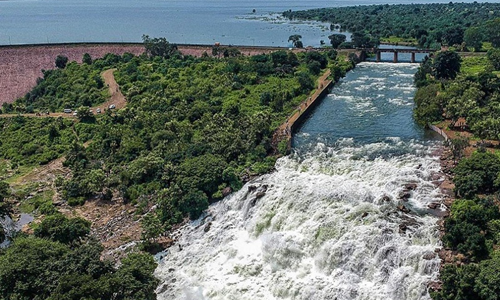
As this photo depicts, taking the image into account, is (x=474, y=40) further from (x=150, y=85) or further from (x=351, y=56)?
(x=150, y=85)

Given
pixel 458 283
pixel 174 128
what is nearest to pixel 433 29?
pixel 174 128

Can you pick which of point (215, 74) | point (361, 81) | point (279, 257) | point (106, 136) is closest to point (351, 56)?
point (361, 81)

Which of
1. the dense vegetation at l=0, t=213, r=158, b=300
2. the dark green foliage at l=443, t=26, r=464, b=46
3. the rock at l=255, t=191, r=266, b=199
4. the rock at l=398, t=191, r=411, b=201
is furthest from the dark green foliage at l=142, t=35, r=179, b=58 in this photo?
the dense vegetation at l=0, t=213, r=158, b=300

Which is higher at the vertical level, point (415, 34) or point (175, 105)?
point (415, 34)

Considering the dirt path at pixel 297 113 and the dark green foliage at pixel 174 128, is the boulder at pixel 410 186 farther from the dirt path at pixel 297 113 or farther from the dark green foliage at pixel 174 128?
the dirt path at pixel 297 113

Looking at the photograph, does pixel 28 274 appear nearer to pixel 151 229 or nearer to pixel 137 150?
pixel 151 229

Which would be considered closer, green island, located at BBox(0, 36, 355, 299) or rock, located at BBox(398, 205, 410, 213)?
green island, located at BBox(0, 36, 355, 299)

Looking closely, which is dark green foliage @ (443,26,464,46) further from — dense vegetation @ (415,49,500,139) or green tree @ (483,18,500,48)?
dense vegetation @ (415,49,500,139)
